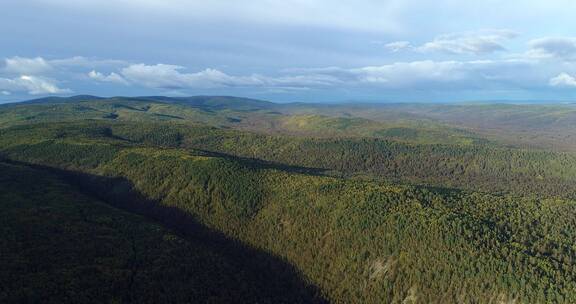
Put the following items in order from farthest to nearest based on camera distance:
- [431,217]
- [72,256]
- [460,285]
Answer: [431,217], [460,285], [72,256]

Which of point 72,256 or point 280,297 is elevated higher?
point 72,256

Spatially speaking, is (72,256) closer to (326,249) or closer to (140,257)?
(140,257)

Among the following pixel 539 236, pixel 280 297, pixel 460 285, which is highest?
pixel 539 236

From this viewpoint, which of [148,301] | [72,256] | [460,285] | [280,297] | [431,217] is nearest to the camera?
[148,301]

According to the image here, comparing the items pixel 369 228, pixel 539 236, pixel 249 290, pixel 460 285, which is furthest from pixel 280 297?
pixel 539 236

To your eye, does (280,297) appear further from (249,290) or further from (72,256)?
(72,256)

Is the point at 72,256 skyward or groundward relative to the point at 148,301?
skyward

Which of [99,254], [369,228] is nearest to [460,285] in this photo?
[369,228]

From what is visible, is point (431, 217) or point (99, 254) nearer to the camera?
point (99, 254)

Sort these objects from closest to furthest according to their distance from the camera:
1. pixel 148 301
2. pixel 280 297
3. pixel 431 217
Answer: pixel 148 301
pixel 280 297
pixel 431 217
